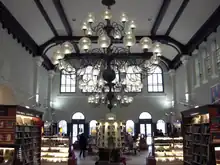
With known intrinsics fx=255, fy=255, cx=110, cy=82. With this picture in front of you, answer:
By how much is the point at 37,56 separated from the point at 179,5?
8.81 metres

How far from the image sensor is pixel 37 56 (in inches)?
616

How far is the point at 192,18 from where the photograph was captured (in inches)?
497

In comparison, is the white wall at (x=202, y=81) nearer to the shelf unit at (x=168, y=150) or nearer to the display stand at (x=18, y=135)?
the shelf unit at (x=168, y=150)

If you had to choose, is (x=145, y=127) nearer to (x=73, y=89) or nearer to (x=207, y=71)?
(x=73, y=89)

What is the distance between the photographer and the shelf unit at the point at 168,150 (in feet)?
35.5

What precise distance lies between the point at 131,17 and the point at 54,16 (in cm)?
412

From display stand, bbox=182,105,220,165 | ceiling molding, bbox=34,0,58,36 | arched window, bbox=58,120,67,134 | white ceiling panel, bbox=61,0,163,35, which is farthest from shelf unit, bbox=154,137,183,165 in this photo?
arched window, bbox=58,120,67,134

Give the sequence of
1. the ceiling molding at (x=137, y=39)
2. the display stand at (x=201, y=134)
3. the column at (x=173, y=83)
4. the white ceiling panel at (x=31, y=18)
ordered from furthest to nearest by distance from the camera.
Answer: the column at (x=173, y=83) → the ceiling molding at (x=137, y=39) → the white ceiling panel at (x=31, y=18) → the display stand at (x=201, y=134)

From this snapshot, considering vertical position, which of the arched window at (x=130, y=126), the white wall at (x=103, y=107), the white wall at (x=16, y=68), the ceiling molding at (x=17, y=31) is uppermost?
the ceiling molding at (x=17, y=31)

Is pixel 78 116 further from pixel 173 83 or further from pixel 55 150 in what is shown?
pixel 55 150

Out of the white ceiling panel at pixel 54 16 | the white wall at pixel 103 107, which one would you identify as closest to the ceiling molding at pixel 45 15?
the white ceiling panel at pixel 54 16

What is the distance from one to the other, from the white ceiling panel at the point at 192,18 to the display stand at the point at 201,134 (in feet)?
15.9

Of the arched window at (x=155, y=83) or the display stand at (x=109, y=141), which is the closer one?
the display stand at (x=109, y=141)

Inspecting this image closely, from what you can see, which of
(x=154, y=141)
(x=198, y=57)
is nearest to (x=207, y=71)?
(x=198, y=57)
